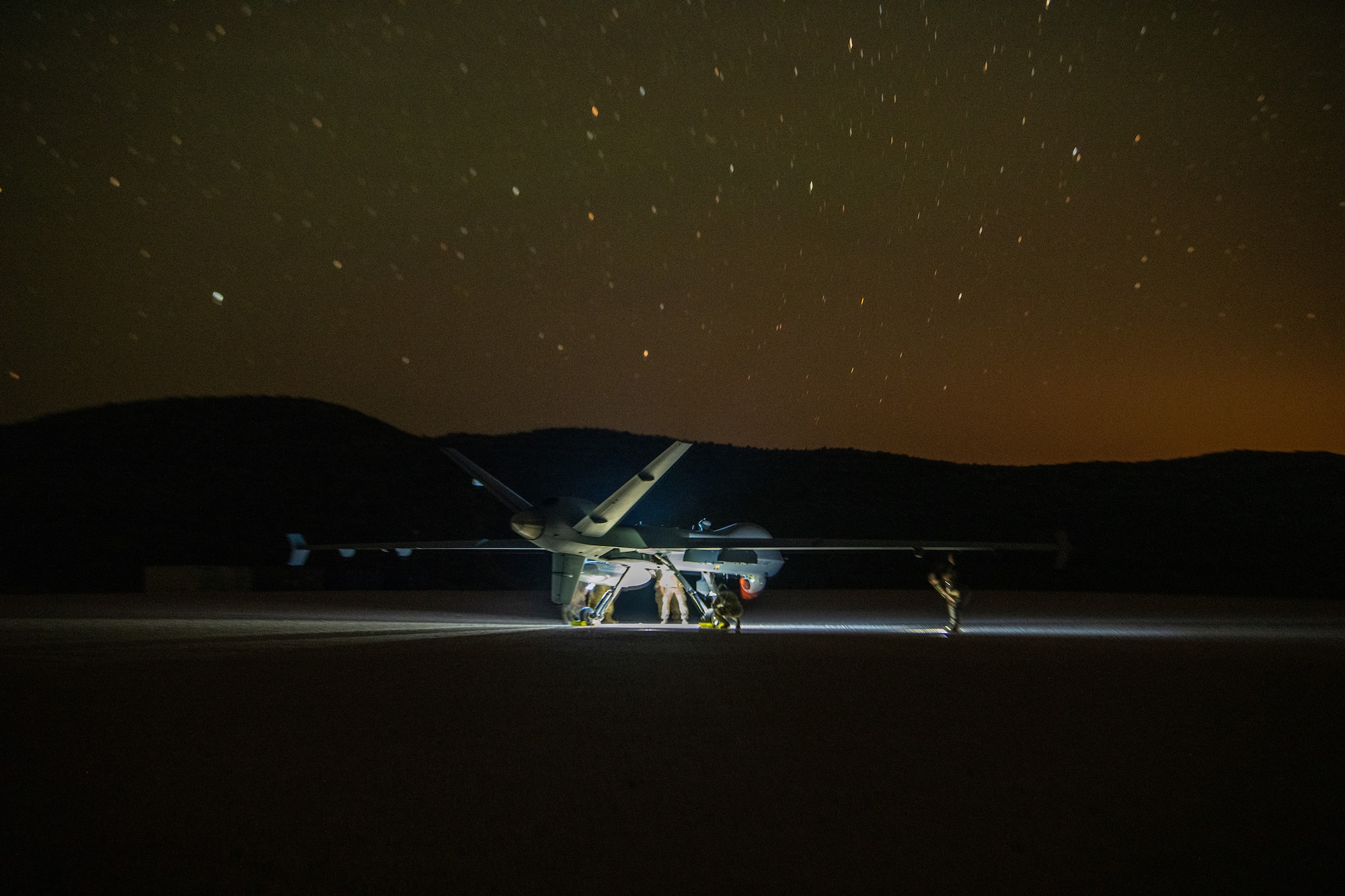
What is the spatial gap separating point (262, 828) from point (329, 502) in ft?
329

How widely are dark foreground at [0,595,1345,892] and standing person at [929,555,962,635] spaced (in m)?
7.36

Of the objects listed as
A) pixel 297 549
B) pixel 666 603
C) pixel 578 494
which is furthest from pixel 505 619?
A: pixel 578 494

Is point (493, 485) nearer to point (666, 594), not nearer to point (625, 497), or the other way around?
point (625, 497)

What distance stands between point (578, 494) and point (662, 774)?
366 feet

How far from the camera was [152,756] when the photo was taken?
8547 millimetres

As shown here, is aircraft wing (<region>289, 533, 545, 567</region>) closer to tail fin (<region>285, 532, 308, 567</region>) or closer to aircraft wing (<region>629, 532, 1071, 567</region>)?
tail fin (<region>285, 532, 308, 567</region>)

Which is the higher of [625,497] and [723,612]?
[625,497]

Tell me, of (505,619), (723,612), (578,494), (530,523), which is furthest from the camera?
(578,494)

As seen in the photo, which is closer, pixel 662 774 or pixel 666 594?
pixel 662 774

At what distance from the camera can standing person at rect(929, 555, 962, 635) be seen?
24219 mm

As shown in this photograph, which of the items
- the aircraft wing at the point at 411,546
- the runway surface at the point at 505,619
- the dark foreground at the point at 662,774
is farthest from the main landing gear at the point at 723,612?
the dark foreground at the point at 662,774

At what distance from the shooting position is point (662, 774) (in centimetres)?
805

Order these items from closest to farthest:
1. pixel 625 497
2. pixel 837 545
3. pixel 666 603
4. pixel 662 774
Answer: pixel 662 774 < pixel 625 497 < pixel 837 545 < pixel 666 603

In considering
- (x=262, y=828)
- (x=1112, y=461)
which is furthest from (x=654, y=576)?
(x=1112, y=461)
